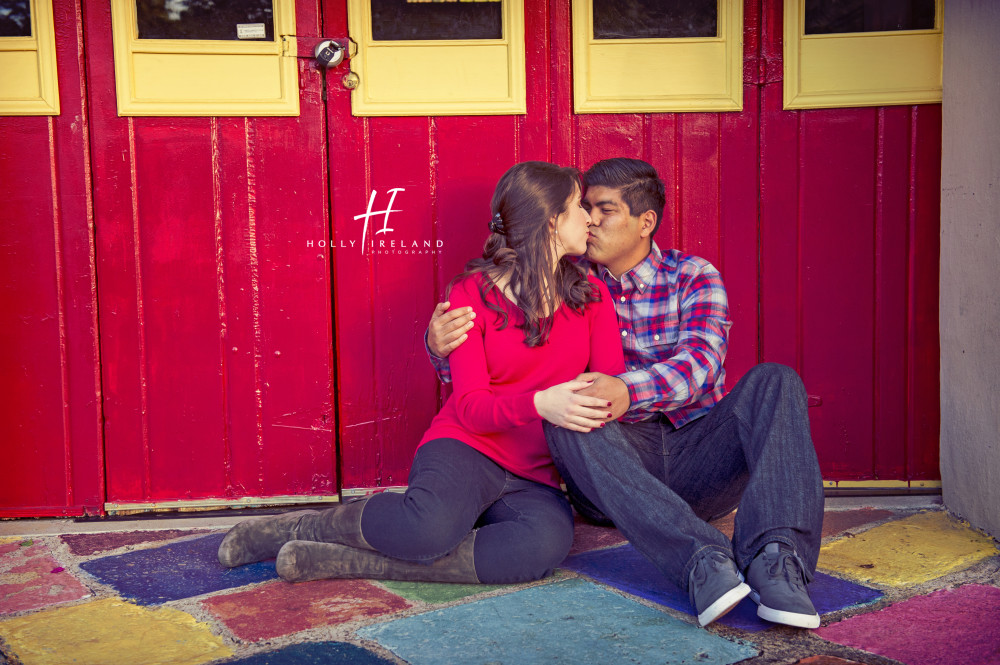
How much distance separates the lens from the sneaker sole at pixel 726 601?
1729mm

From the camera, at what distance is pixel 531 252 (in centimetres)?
231

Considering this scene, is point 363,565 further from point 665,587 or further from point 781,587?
point 781,587

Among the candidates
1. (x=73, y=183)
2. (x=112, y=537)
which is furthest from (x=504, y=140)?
(x=112, y=537)

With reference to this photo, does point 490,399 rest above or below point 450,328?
below

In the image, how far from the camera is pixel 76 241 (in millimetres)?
2691

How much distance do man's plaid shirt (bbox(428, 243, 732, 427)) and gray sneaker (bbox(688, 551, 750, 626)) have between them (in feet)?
Result: 1.60

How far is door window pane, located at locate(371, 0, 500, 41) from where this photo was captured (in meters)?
2.72

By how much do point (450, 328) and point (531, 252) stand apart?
1.07ft

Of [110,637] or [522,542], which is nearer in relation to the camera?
[110,637]

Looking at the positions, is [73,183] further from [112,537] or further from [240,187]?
[112,537]

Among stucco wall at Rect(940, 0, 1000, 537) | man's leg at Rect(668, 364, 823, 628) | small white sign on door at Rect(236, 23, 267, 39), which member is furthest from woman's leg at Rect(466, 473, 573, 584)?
small white sign on door at Rect(236, 23, 267, 39)

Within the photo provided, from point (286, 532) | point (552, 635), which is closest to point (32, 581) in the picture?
point (286, 532)

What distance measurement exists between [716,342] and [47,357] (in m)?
2.19

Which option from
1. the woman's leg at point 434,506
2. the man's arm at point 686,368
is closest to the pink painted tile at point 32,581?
the woman's leg at point 434,506
